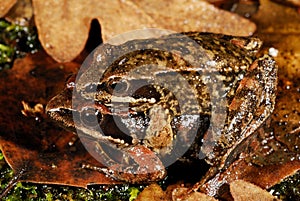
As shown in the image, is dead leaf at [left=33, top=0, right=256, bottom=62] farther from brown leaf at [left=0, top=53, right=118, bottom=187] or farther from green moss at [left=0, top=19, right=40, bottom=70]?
green moss at [left=0, top=19, right=40, bottom=70]

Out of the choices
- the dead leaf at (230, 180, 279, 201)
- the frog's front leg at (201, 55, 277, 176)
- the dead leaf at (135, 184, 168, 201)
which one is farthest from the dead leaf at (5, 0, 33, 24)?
the dead leaf at (230, 180, 279, 201)

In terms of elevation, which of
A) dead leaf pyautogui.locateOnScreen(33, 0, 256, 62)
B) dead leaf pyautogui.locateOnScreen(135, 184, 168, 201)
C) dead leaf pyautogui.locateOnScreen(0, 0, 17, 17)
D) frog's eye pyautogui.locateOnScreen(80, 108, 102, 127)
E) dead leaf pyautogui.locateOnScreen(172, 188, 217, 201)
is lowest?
dead leaf pyautogui.locateOnScreen(135, 184, 168, 201)

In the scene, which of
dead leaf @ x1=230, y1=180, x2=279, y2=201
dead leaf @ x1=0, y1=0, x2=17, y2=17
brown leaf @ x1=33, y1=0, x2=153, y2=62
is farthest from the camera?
dead leaf @ x1=0, y1=0, x2=17, y2=17

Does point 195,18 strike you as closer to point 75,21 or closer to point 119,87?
point 75,21

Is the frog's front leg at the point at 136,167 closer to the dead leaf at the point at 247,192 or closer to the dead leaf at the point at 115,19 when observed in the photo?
the dead leaf at the point at 247,192

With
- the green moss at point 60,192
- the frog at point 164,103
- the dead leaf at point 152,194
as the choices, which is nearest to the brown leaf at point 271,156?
the frog at point 164,103

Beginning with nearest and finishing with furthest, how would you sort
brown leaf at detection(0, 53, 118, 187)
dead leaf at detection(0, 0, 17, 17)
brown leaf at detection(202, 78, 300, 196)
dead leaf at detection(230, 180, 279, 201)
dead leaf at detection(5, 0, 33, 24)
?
dead leaf at detection(230, 180, 279, 201) < brown leaf at detection(0, 53, 118, 187) < brown leaf at detection(202, 78, 300, 196) < dead leaf at detection(0, 0, 17, 17) < dead leaf at detection(5, 0, 33, 24)
